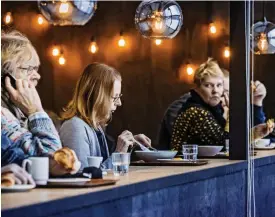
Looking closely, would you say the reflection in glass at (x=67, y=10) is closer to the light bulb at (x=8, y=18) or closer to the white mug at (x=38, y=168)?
the white mug at (x=38, y=168)

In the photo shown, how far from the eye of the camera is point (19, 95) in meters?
3.94

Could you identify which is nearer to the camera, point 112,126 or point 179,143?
point 179,143

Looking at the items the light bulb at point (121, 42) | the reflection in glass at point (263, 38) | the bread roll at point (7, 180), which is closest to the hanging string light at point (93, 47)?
the light bulb at point (121, 42)

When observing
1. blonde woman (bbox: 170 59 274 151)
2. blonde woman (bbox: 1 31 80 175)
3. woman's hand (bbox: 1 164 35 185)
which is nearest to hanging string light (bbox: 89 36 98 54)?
blonde woman (bbox: 170 59 274 151)

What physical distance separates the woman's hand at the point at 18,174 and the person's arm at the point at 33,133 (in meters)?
0.44

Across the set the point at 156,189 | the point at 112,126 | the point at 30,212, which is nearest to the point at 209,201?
the point at 156,189

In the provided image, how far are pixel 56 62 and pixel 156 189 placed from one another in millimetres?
6694

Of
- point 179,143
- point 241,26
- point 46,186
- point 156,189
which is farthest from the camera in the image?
point 179,143

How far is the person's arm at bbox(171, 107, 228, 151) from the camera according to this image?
6.18m

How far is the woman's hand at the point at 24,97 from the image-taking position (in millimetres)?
3928

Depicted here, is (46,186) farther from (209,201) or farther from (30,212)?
(209,201)

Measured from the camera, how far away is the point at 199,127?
6176mm

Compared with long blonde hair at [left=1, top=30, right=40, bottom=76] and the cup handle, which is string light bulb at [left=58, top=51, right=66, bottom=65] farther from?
the cup handle

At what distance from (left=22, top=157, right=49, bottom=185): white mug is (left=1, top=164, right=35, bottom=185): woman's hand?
9 centimetres
